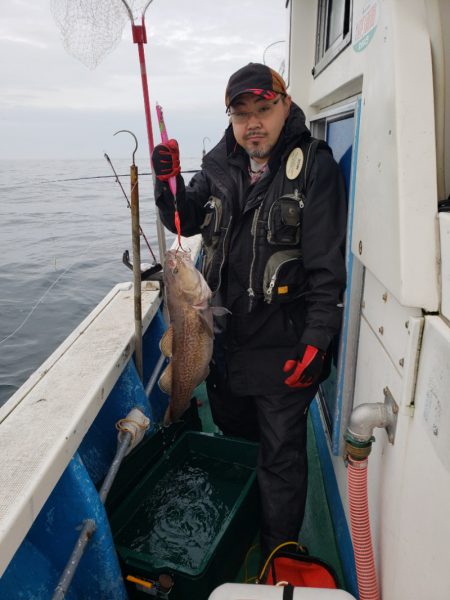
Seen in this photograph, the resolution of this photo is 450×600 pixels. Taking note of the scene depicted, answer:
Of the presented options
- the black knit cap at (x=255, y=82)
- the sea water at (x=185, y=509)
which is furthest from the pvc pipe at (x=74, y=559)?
the black knit cap at (x=255, y=82)

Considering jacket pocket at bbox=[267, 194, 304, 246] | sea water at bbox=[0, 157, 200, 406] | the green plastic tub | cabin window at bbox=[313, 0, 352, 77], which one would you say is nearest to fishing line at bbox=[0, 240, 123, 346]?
sea water at bbox=[0, 157, 200, 406]

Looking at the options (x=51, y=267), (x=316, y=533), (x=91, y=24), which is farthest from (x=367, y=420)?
(x=51, y=267)

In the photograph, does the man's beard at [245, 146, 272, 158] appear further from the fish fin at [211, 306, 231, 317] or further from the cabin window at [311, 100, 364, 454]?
the fish fin at [211, 306, 231, 317]

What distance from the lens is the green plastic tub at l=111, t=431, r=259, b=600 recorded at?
→ 7.26 ft

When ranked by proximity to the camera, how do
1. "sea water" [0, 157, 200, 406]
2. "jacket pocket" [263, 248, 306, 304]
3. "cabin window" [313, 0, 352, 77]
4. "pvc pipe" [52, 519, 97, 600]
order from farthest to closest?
1. "sea water" [0, 157, 200, 406]
2. "cabin window" [313, 0, 352, 77]
3. "jacket pocket" [263, 248, 306, 304]
4. "pvc pipe" [52, 519, 97, 600]

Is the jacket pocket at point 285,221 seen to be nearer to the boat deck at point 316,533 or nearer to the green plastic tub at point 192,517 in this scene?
the green plastic tub at point 192,517

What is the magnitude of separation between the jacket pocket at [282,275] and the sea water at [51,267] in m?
2.30

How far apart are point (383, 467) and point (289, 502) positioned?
1003 mm

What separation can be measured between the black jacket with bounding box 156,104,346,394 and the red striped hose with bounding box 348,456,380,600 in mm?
713

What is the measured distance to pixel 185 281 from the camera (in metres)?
2.65

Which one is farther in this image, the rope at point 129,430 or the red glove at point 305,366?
the rope at point 129,430

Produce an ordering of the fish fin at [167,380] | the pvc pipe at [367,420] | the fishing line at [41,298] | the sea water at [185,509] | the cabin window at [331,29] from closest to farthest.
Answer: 1. the pvc pipe at [367,420]
2. the sea water at [185,509]
3. the fish fin at [167,380]
4. the cabin window at [331,29]
5. the fishing line at [41,298]

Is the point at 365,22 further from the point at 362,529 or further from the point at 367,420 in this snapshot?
the point at 362,529

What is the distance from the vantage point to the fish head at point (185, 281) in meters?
2.63
